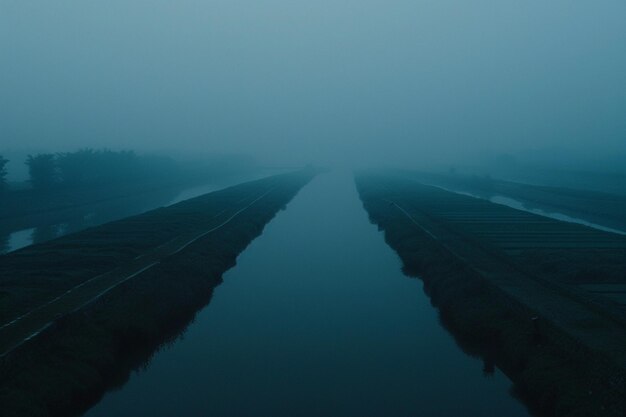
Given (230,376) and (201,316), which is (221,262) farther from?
(230,376)

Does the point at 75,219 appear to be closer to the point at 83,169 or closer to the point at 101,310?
the point at 83,169

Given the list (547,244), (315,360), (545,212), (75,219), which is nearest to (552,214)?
(545,212)

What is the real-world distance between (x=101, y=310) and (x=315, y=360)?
4672 millimetres

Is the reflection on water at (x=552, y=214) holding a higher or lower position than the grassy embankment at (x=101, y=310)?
lower

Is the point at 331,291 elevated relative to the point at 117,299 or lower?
lower

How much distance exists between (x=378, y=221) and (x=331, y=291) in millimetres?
16541

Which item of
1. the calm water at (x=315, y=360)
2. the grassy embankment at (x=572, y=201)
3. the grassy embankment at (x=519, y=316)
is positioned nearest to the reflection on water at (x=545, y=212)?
the grassy embankment at (x=572, y=201)

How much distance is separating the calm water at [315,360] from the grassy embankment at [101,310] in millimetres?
480

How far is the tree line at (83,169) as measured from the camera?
45.5 m

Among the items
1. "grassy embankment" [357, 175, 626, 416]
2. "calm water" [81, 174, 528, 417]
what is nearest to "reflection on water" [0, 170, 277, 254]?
"calm water" [81, 174, 528, 417]

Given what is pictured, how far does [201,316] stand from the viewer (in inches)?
573

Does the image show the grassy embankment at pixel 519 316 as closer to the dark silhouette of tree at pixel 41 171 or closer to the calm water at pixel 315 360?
the calm water at pixel 315 360

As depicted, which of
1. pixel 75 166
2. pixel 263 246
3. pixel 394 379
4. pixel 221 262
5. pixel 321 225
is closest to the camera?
pixel 394 379

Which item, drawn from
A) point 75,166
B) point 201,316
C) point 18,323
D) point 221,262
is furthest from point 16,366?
point 75,166
